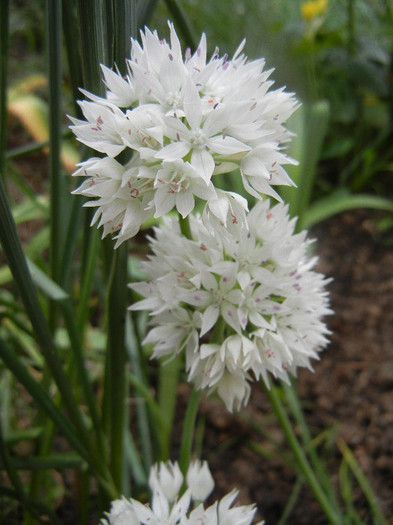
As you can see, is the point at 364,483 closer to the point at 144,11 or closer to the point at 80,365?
the point at 80,365

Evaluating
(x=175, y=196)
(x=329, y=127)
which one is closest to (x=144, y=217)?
(x=175, y=196)

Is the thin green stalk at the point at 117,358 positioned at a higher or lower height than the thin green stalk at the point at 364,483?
higher

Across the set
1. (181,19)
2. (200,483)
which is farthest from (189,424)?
(181,19)

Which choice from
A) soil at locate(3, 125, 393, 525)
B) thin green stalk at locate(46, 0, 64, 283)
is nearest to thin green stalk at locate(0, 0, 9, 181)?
thin green stalk at locate(46, 0, 64, 283)

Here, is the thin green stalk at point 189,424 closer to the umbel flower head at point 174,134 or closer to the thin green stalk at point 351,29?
the umbel flower head at point 174,134

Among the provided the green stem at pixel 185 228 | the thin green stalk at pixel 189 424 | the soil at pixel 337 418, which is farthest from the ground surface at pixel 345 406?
the green stem at pixel 185 228

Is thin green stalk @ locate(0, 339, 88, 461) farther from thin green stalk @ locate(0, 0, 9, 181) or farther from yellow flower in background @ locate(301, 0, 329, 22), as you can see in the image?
yellow flower in background @ locate(301, 0, 329, 22)
